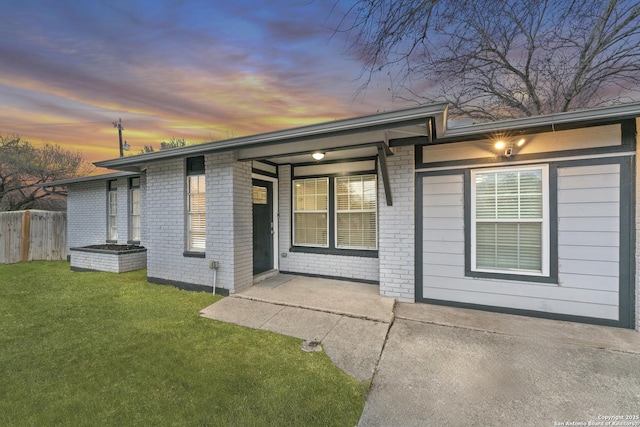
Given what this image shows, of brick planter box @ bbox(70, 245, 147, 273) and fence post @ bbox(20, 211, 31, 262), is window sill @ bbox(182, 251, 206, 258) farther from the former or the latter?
fence post @ bbox(20, 211, 31, 262)

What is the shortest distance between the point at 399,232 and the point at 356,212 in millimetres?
1312

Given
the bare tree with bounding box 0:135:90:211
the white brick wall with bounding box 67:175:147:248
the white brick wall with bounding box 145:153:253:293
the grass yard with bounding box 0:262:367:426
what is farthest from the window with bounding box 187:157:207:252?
the bare tree with bounding box 0:135:90:211

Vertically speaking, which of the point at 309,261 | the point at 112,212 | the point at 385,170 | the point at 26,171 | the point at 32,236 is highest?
the point at 26,171

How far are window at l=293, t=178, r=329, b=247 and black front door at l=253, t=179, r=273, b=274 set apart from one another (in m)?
0.60

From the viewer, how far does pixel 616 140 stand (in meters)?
3.28

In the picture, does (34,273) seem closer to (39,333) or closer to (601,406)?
(39,333)

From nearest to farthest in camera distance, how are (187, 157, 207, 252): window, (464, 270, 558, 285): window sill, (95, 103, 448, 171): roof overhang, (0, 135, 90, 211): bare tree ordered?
(95, 103, 448, 171): roof overhang < (464, 270, 558, 285): window sill < (187, 157, 207, 252): window < (0, 135, 90, 211): bare tree

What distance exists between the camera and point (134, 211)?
8.20 meters

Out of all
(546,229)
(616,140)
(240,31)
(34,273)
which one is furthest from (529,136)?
(34,273)

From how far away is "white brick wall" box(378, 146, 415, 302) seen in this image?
14.1ft

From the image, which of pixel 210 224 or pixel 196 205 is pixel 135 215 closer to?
pixel 196 205

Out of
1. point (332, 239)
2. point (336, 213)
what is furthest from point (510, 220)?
point (332, 239)

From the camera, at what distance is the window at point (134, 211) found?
8148 millimetres

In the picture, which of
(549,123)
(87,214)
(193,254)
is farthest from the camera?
(87,214)
